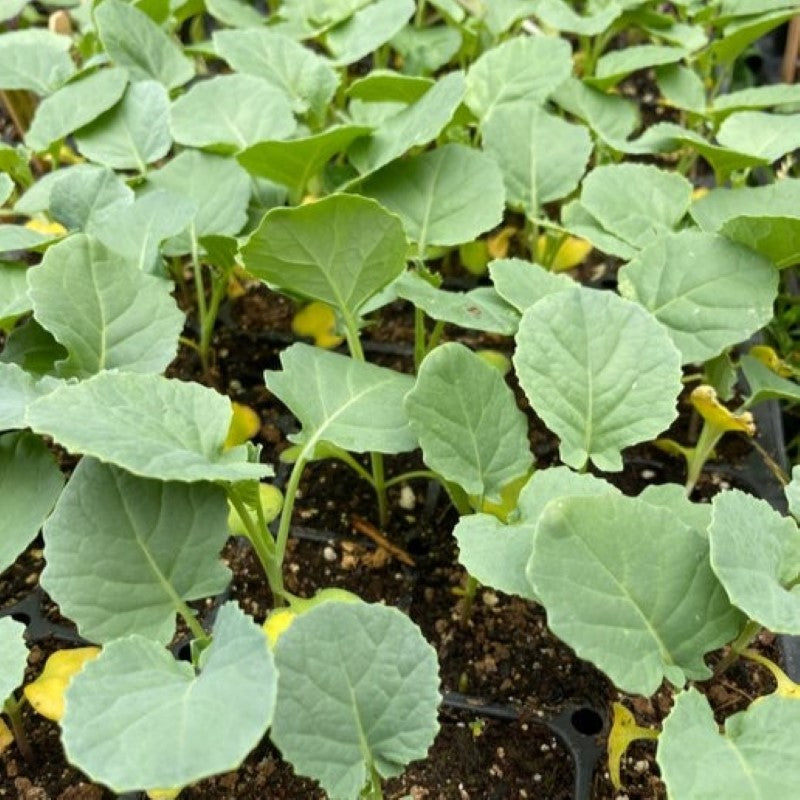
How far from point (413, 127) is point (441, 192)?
0.26ft

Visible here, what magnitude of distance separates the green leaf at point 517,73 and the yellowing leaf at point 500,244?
16 cm

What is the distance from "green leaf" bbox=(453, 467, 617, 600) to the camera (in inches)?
28.2

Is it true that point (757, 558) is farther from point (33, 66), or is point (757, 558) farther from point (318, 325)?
point (33, 66)

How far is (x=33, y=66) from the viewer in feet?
4.44

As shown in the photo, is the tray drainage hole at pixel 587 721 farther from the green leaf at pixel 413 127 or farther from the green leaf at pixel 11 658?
the green leaf at pixel 413 127

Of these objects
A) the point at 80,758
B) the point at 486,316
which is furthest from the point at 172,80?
the point at 80,758

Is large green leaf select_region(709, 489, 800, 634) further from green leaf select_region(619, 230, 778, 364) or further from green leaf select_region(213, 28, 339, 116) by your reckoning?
green leaf select_region(213, 28, 339, 116)

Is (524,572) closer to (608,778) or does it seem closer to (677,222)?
(608,778)

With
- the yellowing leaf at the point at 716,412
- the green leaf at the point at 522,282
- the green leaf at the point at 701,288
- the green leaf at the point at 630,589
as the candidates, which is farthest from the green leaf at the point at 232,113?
the green leaf at the point at 630,589

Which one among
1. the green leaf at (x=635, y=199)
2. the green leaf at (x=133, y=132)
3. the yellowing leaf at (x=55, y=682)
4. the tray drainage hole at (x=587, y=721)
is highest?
the green leaf at (x=133, y=132)

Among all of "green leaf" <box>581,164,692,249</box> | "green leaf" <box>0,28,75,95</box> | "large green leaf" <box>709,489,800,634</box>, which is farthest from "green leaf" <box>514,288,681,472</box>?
"green leaf" <box>0,28,75,95</box>

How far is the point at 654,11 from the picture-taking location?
1502 mm

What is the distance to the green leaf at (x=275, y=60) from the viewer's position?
49.9 inches

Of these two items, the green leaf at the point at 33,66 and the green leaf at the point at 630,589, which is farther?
the green leaf at the point at 33,66
